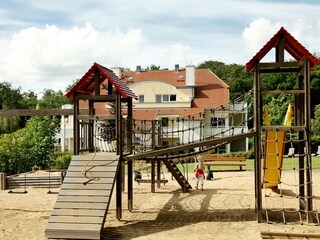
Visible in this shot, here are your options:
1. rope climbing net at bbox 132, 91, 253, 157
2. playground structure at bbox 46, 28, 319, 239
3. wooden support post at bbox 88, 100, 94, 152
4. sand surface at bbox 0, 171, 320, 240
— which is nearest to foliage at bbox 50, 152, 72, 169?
rope climbing net at bbox 132, 91, 253, 157

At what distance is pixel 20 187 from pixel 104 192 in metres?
→ 11.1

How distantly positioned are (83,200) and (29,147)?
18.3 m

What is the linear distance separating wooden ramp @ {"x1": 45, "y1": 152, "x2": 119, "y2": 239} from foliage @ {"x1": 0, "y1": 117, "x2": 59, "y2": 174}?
1433 centimetres

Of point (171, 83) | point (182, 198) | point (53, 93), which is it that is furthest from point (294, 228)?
point (53, 93)

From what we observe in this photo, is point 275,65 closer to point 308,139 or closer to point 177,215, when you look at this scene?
point 308,139

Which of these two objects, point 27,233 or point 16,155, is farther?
point 16,155

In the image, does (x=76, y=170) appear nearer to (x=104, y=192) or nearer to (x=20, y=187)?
(x=104, y=192)

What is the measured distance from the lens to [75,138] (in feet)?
43.3

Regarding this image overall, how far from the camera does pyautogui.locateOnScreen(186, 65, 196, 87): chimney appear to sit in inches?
1794

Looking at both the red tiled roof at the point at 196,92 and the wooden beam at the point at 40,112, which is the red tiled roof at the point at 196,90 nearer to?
the red tiled roof at the point at 196,92

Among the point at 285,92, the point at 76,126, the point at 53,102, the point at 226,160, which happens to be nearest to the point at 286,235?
the point at 285,92

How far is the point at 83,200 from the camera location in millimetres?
11352

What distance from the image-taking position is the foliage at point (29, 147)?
26734 millimetres

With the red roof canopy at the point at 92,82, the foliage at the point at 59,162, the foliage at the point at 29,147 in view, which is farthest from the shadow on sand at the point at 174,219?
the foliage at the point at 59,162
